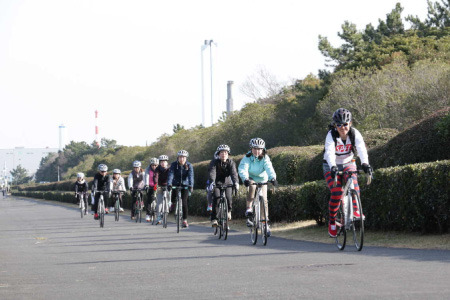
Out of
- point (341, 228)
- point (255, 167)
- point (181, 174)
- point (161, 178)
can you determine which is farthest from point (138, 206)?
point (341, 228)

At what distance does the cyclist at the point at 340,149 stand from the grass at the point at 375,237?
1.49 m

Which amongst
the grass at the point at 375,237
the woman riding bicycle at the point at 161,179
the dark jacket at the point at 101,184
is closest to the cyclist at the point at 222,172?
the grass at the point at 375,237

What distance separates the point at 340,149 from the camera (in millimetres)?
10758

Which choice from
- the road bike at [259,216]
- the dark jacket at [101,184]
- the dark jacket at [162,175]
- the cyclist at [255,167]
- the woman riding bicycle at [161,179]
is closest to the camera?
the road bike at [259,216]

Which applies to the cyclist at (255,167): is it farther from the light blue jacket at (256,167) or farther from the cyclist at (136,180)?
the cyclist at (136,180)

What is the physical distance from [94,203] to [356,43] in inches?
1766

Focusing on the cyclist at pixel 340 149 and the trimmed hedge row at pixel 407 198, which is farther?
the trimmed hedge row at pixel 407 198

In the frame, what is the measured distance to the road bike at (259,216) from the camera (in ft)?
42.0

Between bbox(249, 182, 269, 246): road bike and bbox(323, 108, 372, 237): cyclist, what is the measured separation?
6.68ft

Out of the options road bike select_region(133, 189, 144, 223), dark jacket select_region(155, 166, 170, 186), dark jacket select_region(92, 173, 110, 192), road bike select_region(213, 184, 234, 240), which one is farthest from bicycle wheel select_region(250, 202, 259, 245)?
road bike select_region(133, 189, 144, 223)

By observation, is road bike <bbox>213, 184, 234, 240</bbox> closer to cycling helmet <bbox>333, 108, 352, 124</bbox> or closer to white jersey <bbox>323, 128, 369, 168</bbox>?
white jersey <bbox>323, 128, 369, 168</bbox>

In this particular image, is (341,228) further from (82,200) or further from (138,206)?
(82,200)

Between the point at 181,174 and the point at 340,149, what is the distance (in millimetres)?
7887

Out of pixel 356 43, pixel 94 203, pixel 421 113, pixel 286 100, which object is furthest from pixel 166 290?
pixel 356 43
